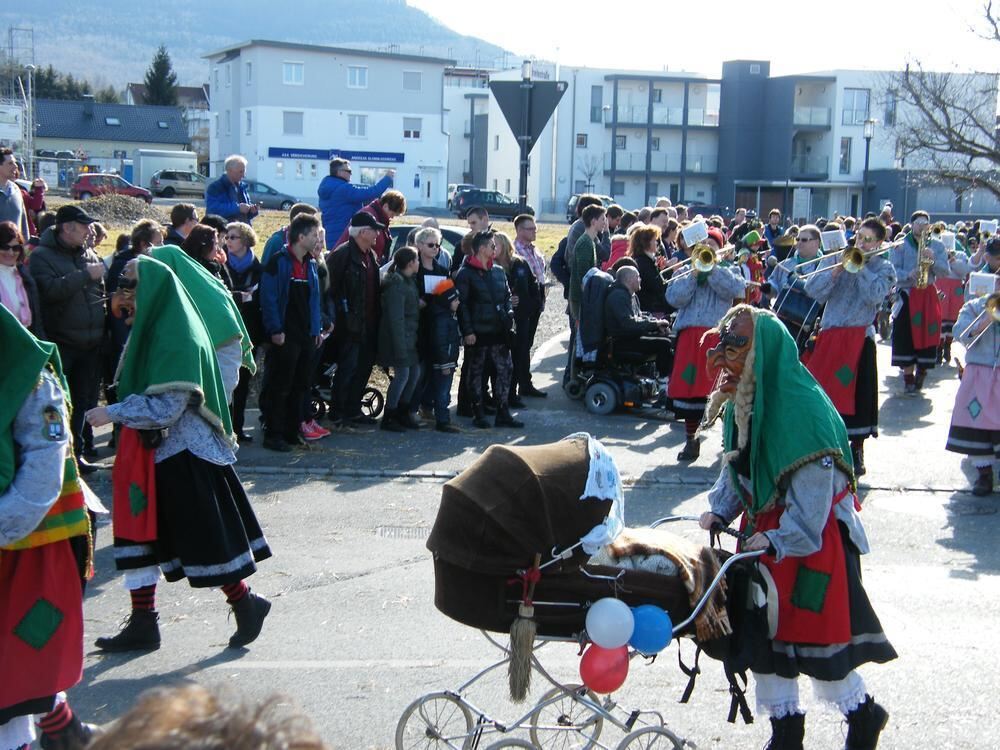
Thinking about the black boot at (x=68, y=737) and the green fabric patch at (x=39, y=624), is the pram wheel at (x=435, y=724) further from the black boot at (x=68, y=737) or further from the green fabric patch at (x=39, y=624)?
the green fabric patch at (x=39, y=624)

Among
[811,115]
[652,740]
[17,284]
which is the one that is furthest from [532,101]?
[811,115]

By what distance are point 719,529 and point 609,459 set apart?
800mm

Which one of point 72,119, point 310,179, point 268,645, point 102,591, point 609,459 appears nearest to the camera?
point 609,459

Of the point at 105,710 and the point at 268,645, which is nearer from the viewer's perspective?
the point at 105,710

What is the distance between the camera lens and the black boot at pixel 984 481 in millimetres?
9719

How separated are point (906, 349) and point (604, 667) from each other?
38.3ft

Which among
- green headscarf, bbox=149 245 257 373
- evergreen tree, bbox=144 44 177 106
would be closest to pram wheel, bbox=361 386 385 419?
green headscarf, bbox=149 245 257 373

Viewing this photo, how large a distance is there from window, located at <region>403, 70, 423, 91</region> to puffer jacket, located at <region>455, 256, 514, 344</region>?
60.8m

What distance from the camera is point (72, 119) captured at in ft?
269

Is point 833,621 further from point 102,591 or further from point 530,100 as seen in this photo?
point 530,100

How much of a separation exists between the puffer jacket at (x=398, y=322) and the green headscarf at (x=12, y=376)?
7.03 m

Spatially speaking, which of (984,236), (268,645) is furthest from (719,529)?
(984,236)

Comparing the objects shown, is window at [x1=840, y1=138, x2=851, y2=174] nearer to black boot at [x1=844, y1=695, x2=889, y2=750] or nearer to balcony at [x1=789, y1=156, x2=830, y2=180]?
balcony at [x1=789, y1=156, x2=830, y2=180]

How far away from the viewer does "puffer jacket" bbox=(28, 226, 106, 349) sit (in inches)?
357
